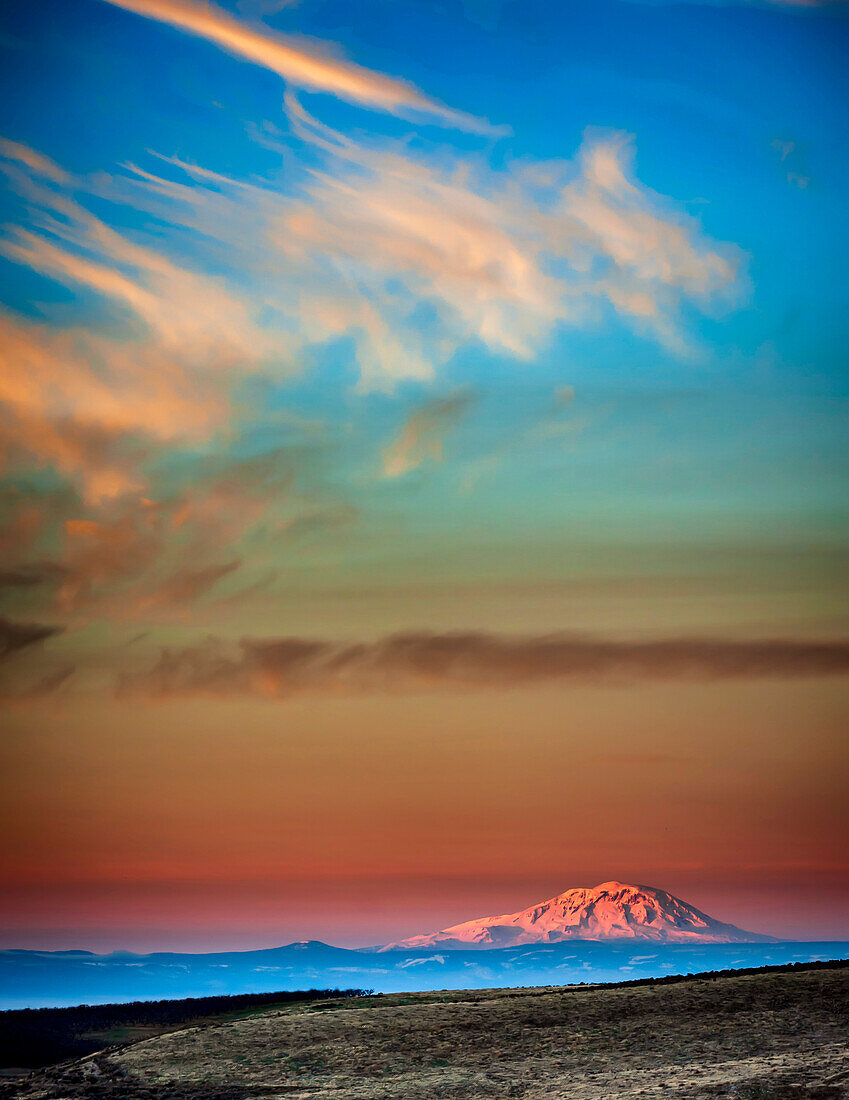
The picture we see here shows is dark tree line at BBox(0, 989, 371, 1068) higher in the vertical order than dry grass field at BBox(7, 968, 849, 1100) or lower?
lower

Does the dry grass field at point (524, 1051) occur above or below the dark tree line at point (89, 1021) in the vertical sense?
above

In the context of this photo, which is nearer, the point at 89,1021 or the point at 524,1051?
the point at 524,1051

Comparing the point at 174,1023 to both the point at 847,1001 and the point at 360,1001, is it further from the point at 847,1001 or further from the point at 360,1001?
the point at 847,1001

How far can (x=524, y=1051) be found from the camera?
4797 cm

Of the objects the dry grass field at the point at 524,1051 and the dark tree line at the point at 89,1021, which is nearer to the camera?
the dry grass field at the point at 524,1051

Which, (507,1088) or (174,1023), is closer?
(507,1088)

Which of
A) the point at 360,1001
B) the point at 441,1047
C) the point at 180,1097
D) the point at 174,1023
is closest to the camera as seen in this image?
the point at 180,1097

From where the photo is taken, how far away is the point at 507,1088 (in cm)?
4162

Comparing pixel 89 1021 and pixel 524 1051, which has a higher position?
pixel 524 1051

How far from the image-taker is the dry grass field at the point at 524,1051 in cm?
4000

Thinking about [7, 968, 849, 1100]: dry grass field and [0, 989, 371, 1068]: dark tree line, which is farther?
[0, 989, 371, 1068]: dark tree line

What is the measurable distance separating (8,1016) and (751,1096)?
2619 inches

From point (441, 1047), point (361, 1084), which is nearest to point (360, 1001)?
point (441, 1047)

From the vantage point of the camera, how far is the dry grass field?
4000 centimetres
